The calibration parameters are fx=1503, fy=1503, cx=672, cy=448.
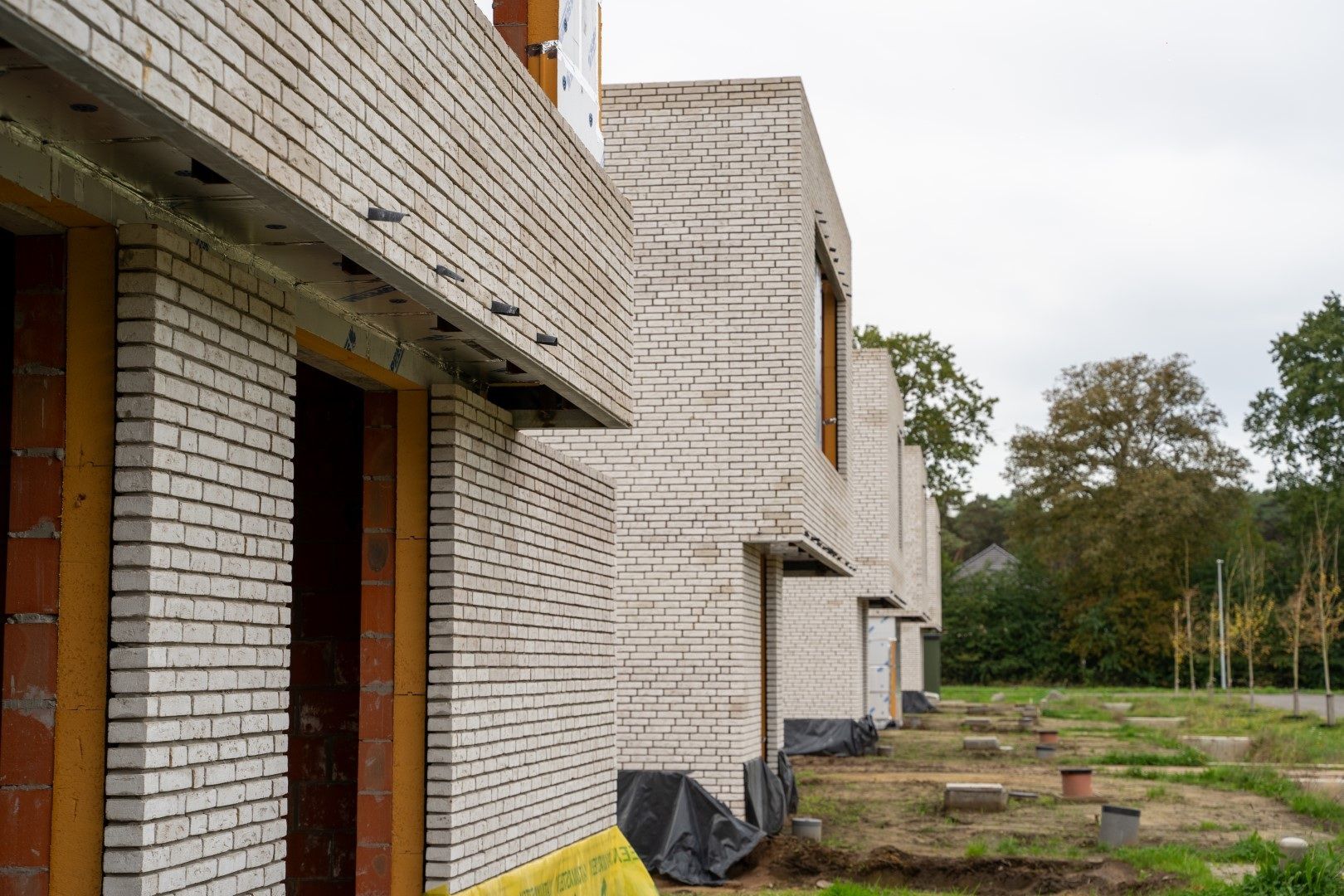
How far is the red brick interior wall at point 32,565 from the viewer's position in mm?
4078

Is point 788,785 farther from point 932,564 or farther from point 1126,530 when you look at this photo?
point 1126,530

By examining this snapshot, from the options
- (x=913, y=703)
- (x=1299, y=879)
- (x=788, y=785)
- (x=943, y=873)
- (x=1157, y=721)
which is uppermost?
(x=1299, y=879)

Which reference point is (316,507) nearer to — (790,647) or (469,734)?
(469,734)

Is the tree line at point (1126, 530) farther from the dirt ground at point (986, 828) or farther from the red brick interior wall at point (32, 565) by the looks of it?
the red brick interior wall at point (32, 565)

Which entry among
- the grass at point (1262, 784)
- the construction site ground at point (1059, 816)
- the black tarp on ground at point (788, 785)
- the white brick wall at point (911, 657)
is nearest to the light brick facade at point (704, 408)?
the construction site ground at point (1059, 816)

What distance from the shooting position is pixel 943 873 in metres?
12.1

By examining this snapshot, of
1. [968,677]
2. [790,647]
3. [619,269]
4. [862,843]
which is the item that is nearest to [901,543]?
[790,647]

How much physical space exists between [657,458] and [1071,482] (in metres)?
51.6

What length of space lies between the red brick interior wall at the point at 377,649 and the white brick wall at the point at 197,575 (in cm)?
151

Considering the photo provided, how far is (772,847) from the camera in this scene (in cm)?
1324

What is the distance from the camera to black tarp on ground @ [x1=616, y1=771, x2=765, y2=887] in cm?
1245

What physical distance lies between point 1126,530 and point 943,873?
51.2m

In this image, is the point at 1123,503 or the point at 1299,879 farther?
the point at 1123,503

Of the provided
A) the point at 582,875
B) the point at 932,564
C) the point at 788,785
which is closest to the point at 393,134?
the point at 582,875
